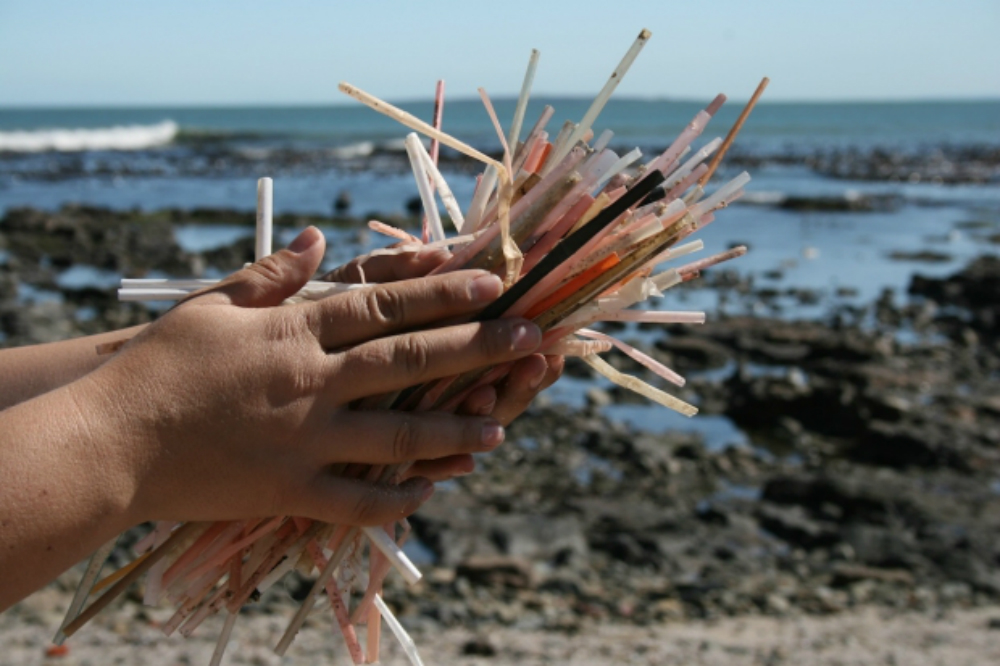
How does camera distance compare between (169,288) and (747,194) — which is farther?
(747,194)

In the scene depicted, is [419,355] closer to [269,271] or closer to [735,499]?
[269,271]

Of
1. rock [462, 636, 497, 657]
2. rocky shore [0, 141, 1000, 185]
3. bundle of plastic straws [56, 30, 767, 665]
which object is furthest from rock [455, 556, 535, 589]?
rocky shore [0, 141, 1000, 185]

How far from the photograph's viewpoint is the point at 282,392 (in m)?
1.36

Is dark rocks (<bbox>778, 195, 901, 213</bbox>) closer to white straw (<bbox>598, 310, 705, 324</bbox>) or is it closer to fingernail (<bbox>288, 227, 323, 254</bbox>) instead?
white straw (<bbox>598, 310, 705, 324</bbox>)

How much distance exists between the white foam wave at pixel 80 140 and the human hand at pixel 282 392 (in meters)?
52.7

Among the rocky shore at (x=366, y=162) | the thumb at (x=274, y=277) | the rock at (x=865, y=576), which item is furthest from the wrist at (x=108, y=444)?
the rocky shore at (x=366, y=162)

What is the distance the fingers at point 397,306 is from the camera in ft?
4.70

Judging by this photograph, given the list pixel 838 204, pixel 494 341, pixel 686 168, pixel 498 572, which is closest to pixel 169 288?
pixel 494 341

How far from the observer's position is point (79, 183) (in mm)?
31844

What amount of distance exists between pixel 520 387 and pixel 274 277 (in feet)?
1.54

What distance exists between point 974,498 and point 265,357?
7300mm

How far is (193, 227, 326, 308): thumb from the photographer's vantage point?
1.51 m

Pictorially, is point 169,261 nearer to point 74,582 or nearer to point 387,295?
point 74,582

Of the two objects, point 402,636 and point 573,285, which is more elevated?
point 573,285
